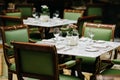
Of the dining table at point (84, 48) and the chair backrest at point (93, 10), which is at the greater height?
the chair backrest at point (93, 10)

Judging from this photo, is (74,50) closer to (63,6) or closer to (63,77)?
(63,77)

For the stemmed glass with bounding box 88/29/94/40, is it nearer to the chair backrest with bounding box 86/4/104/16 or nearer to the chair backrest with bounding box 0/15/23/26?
the chair backrest with bounding box 0/15/23/26

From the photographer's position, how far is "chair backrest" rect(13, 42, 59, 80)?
2693 millimetres

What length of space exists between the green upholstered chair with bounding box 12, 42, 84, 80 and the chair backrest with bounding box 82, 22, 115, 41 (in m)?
1.62

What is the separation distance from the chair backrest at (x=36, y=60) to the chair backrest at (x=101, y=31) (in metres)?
1.66

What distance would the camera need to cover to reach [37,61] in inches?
110

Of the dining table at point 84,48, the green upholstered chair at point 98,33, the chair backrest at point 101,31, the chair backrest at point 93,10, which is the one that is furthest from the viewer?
the chair backrest at point 93,10

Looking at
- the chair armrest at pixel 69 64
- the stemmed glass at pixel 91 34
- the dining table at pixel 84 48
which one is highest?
the stemmed glass at pixel 91 34

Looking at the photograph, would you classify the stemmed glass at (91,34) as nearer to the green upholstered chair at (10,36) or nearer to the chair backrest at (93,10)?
the green upholstered chair at (10,36)

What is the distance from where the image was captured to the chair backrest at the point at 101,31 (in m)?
4.21

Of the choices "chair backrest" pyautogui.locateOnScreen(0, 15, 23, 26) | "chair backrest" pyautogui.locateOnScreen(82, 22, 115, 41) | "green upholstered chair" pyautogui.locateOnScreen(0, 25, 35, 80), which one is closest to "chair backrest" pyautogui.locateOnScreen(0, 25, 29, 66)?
"green upholstered chair" pyautogui.locateOnScreen(0, 25, 35, 80)

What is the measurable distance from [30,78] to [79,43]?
3.10 feet

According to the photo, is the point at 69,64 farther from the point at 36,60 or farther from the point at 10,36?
the point at 10,36

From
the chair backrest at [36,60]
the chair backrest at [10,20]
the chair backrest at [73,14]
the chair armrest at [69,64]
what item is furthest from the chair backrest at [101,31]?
the chair backrest at [73,14]
